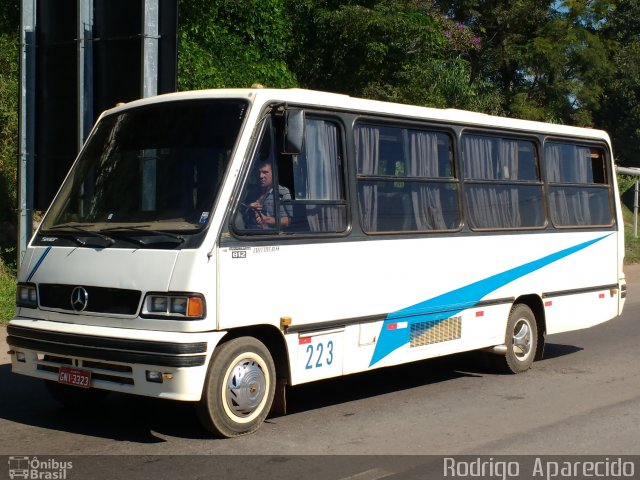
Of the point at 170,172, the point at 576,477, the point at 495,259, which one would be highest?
the point at 170,172

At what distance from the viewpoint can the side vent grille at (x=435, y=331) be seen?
8.41 meters

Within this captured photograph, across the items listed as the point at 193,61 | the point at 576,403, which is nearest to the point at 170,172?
the point at 576,403

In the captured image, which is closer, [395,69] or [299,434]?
[299,434]

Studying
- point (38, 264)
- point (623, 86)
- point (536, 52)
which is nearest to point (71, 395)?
point (38, 264)

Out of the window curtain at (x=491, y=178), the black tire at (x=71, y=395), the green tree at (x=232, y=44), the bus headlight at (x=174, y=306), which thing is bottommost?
the black tire at (x=71, y=395)

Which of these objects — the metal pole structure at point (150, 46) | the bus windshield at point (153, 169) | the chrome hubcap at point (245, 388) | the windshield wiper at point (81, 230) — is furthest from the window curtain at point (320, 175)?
the metal pole structure at point (150, 46)

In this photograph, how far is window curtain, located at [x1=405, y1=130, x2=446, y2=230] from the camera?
8.63 metres

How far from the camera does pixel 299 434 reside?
713 cm

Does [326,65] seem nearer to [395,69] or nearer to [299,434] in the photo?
[395,69]

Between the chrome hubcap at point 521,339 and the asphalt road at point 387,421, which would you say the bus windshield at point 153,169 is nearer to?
the asphalt road at point 387,421

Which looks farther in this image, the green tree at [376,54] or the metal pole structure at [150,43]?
the green tree at [376,54]

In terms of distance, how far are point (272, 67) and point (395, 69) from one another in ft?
11.3

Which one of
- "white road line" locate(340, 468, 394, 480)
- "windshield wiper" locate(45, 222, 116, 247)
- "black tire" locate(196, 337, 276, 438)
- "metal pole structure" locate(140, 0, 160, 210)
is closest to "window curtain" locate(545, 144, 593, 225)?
"black tire" locate(196, 337, 276, 438)

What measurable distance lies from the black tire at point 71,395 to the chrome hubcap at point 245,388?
4.65 feet
